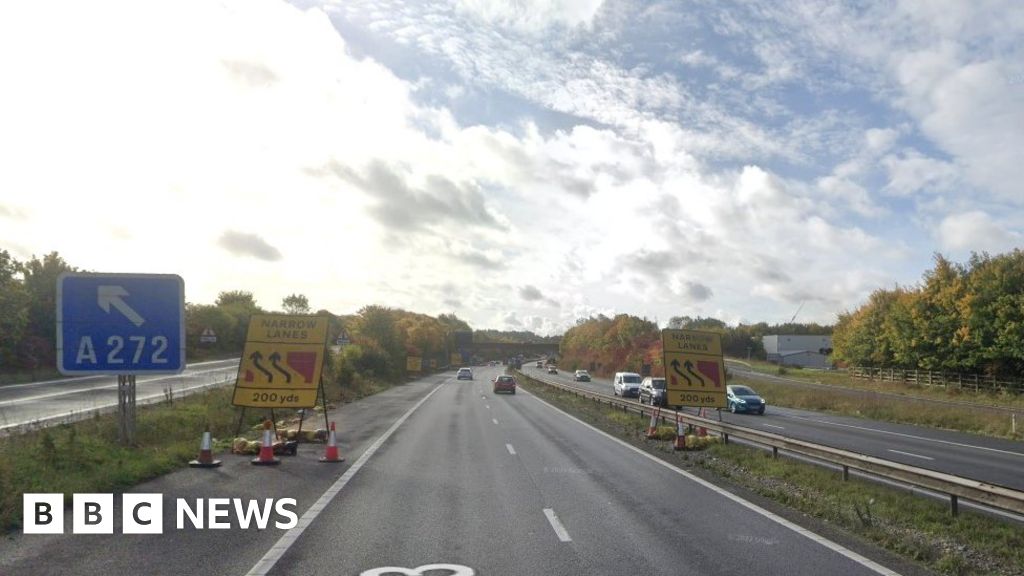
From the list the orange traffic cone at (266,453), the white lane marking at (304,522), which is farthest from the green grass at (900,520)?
the orange traffic cone at (266,453)

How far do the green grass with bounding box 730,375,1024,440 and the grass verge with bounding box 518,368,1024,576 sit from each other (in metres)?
Answer: 18.5

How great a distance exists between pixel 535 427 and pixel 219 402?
11380mm

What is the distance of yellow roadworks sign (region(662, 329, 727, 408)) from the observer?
70.9 ft

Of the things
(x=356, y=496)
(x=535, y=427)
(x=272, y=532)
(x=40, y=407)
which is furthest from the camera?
(x=40, y=407)

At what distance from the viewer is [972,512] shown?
38.9ft

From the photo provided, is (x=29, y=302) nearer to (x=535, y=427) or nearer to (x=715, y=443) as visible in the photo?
(x=535, y=427)

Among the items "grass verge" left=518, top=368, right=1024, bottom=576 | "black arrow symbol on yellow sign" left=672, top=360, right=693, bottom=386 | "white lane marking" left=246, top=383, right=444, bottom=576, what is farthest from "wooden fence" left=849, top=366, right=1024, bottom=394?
"white lane marking" left=246, top=383, right=444, bottom=576

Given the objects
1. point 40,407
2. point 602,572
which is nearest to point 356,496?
point 602,572

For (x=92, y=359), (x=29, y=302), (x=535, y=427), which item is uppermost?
(x=29, y=302)

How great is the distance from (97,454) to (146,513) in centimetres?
459

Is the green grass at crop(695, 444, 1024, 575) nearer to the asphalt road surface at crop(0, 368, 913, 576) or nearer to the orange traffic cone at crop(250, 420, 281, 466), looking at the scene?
the asphalt road surface at crop(0, 368, 913, 576)

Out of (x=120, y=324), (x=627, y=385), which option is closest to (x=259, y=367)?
(x=120, y=324)

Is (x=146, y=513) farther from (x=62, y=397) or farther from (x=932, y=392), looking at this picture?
(x=932, y=392)

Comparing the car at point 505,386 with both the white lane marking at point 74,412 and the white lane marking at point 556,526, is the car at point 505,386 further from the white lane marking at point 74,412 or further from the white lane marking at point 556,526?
the white lane marking at point 556,526
